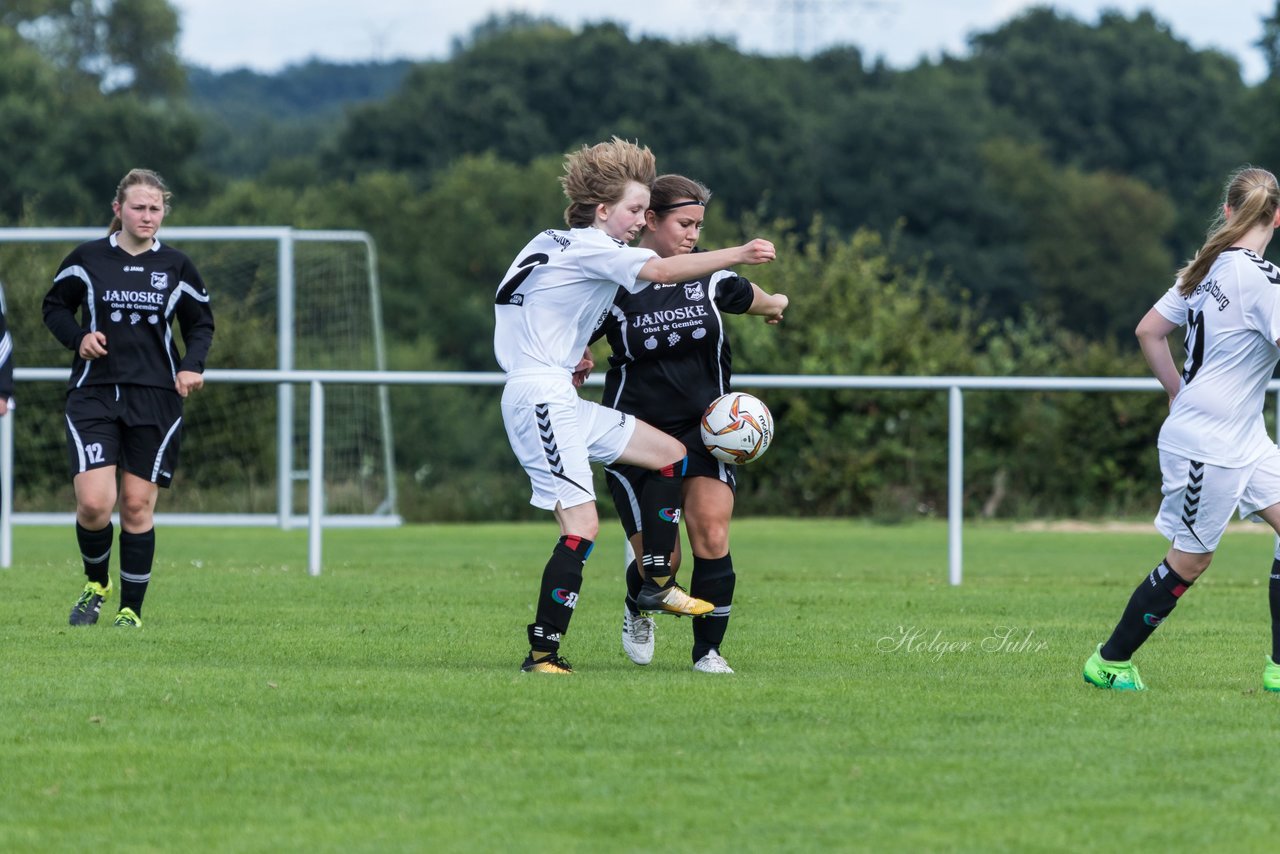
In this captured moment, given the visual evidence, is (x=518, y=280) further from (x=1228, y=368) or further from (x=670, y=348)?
(x=1228, y=368)

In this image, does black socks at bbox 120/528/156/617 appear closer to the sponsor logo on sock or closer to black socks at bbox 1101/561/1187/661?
the sponsor logo on sock

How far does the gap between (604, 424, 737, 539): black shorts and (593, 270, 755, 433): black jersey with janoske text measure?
2.8 inches

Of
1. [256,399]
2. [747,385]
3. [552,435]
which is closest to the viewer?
[552,435]

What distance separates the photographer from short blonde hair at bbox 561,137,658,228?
6.98m

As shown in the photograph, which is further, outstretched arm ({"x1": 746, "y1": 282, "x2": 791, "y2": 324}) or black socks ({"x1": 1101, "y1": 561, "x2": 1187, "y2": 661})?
outstretched arm ({"x1": 746, "y1": 282, "x2": 791, "y2": 324})

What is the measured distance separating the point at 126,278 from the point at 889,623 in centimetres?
390

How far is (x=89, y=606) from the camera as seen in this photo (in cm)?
876

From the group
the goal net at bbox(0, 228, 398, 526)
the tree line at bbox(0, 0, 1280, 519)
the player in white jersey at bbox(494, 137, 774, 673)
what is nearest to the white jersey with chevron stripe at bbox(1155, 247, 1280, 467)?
the player in white jersey at bbox(494, 137, 774, 673)

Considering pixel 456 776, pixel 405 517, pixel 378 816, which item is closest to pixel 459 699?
pixel 456 776

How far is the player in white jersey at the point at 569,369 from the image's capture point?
689 centimetres

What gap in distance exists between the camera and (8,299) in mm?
24016

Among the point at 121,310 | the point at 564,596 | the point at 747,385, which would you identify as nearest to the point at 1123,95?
the point at 747,385

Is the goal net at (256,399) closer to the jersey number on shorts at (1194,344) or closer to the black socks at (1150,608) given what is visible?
the black socks at (1150,608)

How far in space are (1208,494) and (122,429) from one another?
4.75 meters
